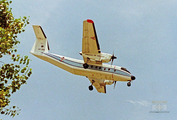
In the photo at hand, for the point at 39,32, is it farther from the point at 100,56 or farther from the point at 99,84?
the point at 99,84

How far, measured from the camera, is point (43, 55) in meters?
33.1

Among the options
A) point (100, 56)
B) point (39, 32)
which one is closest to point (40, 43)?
point (39, 32)

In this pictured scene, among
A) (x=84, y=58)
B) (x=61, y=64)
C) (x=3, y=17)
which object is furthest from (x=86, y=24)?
(x=3, y=17)

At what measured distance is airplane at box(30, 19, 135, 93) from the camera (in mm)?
29531

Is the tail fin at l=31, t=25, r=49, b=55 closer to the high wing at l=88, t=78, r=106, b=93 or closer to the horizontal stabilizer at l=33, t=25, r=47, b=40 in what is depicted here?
the horizontal stabilizer at l=33, t=25, r=47, b=40

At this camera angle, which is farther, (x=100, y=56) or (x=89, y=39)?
(x=100, y=56)

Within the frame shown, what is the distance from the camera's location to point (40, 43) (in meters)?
33.7

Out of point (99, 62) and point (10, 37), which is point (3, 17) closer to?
point (10, 37)

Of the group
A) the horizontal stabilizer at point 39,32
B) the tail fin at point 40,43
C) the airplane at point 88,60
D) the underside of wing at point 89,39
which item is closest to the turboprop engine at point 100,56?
the airplane at point 88,60

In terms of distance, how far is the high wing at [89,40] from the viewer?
26969 mm

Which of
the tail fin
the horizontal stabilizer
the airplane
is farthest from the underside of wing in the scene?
the horizontal stabilizer

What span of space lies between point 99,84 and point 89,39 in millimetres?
11166

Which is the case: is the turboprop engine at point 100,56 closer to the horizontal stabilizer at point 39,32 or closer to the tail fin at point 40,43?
the tail fin at point 40,43

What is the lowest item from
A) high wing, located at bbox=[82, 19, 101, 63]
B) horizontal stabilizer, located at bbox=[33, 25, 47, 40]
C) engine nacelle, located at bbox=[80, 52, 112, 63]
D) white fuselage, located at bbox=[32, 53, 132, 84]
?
white fuselage, located at bbox=[32, 53, 132, 84]
